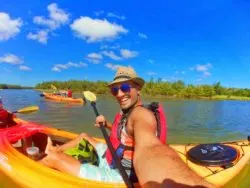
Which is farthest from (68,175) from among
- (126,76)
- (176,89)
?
(176,89)

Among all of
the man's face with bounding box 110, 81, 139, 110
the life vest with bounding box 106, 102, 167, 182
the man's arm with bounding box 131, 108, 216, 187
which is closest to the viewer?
the man's arm with bounding box 131, 108, 216, 187

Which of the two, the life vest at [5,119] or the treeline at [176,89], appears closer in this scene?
the life vest at [5,119]

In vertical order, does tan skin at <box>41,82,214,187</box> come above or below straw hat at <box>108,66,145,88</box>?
below

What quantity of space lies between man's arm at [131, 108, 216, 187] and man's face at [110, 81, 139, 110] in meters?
0.71

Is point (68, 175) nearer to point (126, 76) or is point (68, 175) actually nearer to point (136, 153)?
point (136, 153)

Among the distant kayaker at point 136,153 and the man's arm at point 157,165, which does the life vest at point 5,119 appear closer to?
the distant kayaker at point 136,153

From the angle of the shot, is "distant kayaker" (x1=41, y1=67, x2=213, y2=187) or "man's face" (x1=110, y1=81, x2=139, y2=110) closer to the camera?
"distant kayaker" (x1=41, y1=67, x2=213, y2=187)

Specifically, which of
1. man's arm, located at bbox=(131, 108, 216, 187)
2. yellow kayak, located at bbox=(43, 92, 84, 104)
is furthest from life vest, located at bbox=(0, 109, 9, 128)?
yellow kayak, located at bbox=(43, 92, 84, 104)

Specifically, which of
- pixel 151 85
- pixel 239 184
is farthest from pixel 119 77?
pixel 151 85

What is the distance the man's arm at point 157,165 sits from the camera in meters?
1.48

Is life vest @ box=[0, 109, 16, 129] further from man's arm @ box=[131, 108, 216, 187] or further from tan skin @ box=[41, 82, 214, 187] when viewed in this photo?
man's arm @ box=[131, 108, 216, 187]

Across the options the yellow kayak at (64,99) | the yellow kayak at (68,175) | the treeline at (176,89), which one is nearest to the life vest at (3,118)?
the yellow kayak at (68,175)

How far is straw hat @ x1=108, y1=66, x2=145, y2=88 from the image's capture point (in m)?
2.86

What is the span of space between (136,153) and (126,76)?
1.18m
